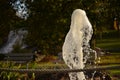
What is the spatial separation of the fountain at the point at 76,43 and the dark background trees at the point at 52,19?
33.6 feet

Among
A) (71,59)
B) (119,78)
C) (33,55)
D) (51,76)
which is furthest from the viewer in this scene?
(33,55)

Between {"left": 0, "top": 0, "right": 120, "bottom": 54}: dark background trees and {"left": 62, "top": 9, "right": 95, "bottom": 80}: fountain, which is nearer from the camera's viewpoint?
{"left": 62, "top": 9, "right": 95, "bottom": 80}: fountain

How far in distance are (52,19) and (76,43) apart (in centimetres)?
1112

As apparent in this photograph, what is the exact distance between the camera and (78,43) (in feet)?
29.9

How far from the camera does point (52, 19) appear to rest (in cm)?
2011

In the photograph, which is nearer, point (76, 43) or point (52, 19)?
point (76, 43)

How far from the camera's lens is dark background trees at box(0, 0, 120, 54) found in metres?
20.0

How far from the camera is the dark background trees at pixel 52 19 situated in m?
20.0

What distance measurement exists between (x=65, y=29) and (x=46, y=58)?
3240 mm

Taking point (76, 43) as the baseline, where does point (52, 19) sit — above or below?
below

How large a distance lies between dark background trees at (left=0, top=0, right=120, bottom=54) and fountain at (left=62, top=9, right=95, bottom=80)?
10246 mm

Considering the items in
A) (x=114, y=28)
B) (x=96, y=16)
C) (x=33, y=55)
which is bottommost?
(x=114, y=28)

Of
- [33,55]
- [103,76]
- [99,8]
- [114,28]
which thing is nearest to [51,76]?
[103,76]

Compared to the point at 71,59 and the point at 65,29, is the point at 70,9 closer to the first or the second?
the point at 65,29
